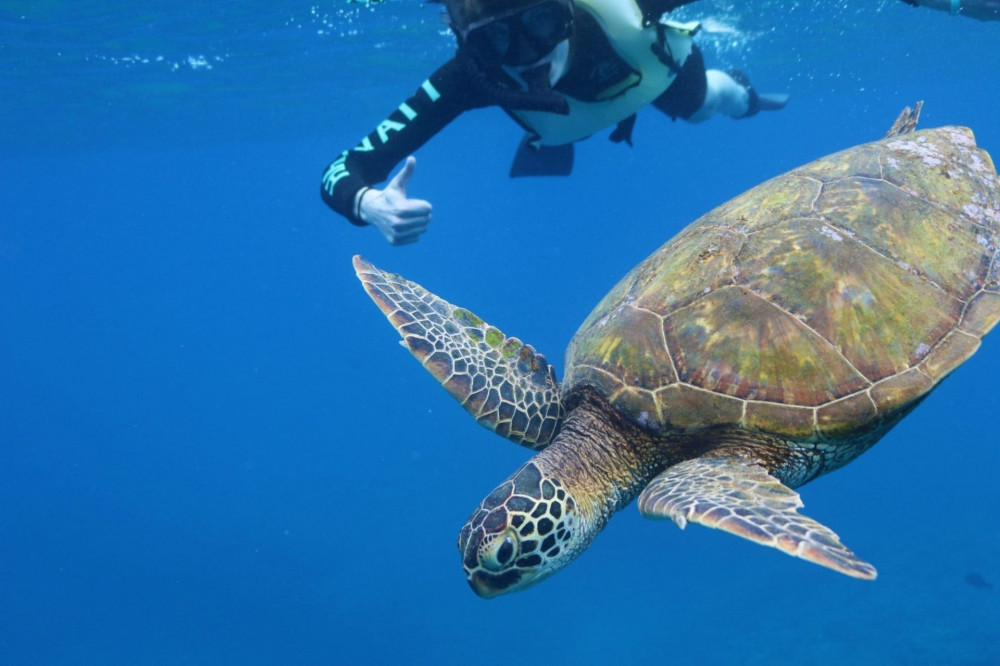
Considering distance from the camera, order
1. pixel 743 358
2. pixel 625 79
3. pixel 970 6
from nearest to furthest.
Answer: pixel 743 358 < pixel 970 6 < pixel 625 79

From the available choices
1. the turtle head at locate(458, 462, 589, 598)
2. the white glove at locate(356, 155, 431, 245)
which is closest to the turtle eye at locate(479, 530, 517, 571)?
the turtle head at locate(458, 462, 589, 598)

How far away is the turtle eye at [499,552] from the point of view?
8.51 feet

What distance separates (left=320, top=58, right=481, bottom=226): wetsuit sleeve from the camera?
178 inches

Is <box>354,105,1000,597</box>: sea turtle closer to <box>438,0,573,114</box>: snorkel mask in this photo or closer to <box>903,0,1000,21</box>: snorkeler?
<box>903,0,1000,21</box>: snorkeler

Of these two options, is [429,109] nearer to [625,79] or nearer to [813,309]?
[625,79]

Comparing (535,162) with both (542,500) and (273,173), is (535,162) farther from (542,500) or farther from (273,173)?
(273,173)

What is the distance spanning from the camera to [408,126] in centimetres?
460

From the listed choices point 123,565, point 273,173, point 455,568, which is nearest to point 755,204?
point 455,568

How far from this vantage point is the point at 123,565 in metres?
19.6

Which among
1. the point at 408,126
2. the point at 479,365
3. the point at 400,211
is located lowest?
the point at 479,365

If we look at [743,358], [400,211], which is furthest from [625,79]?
[743,358]

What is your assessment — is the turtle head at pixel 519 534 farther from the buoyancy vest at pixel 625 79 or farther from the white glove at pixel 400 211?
the buoyancy vest at pixel 625 79

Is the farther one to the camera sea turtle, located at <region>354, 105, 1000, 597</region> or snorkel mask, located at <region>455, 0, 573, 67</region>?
snorkel mask, located at <region>455, 0, 573, 67</region>

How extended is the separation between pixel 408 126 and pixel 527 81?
936mm
